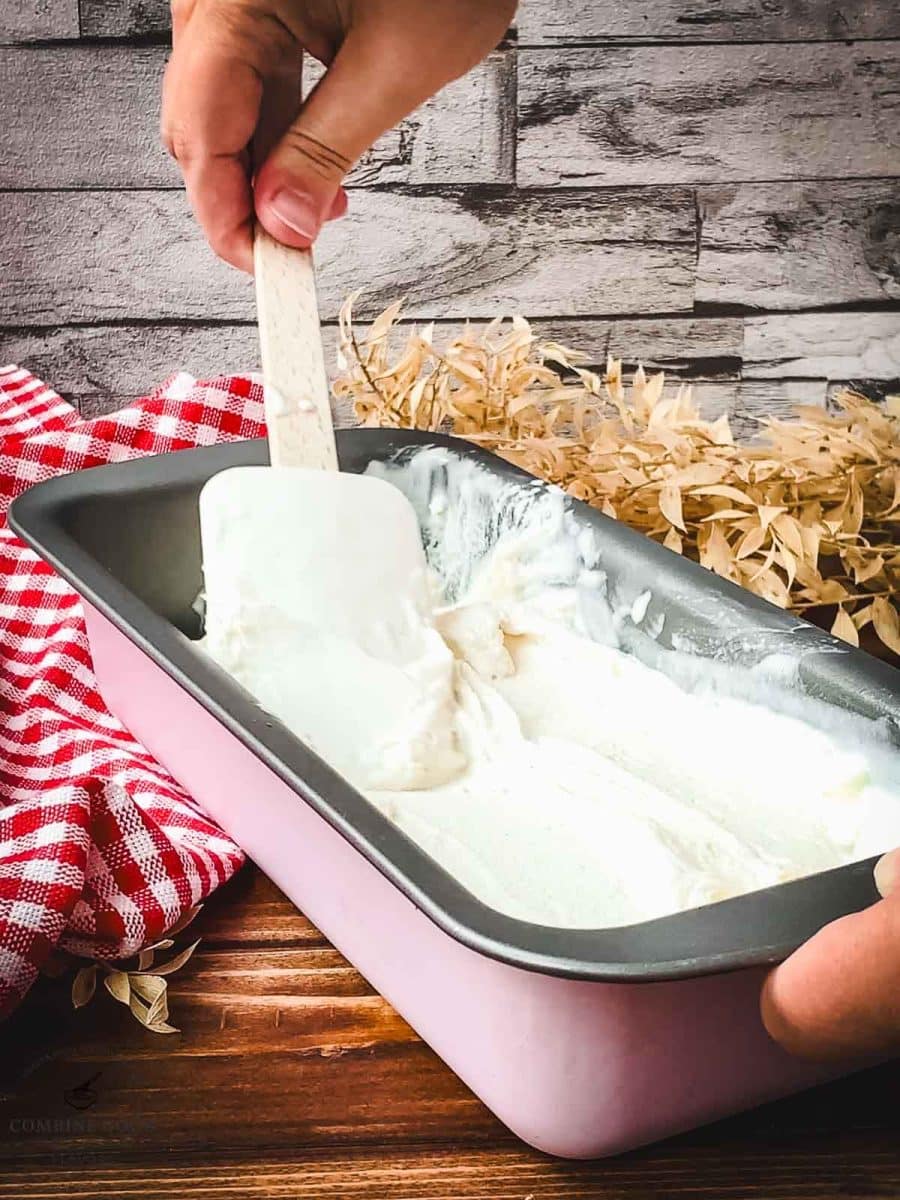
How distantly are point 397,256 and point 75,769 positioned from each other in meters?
1.00

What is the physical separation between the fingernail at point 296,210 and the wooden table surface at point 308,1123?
0.59 m

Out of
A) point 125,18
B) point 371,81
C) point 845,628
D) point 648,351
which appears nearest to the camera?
point 371,81

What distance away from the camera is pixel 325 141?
40.2 inches

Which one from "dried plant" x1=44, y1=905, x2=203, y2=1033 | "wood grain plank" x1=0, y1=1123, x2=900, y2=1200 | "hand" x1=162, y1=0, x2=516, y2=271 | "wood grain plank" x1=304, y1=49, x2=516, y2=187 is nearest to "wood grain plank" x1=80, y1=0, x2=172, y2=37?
"wood grain plank" x1=304, y1=49, x2=516, y2=187

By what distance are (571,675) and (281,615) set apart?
24 centimetres

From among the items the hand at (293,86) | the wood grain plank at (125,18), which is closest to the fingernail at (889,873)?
the hand at (293,86)

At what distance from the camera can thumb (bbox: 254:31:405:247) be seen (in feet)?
3.22

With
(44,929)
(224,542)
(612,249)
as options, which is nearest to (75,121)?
(612,249)

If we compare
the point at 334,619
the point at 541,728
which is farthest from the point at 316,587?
the point at 541,728

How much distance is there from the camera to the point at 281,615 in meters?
0.98

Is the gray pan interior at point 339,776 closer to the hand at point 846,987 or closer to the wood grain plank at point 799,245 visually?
the hand at point 846,987

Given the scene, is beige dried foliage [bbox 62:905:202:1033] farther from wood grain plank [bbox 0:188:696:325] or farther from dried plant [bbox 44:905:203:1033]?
wood grain plank [bbox 0:188:696:325]

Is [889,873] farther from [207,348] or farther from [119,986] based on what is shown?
[207,348]

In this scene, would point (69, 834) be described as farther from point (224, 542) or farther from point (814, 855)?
point (814, 855)
